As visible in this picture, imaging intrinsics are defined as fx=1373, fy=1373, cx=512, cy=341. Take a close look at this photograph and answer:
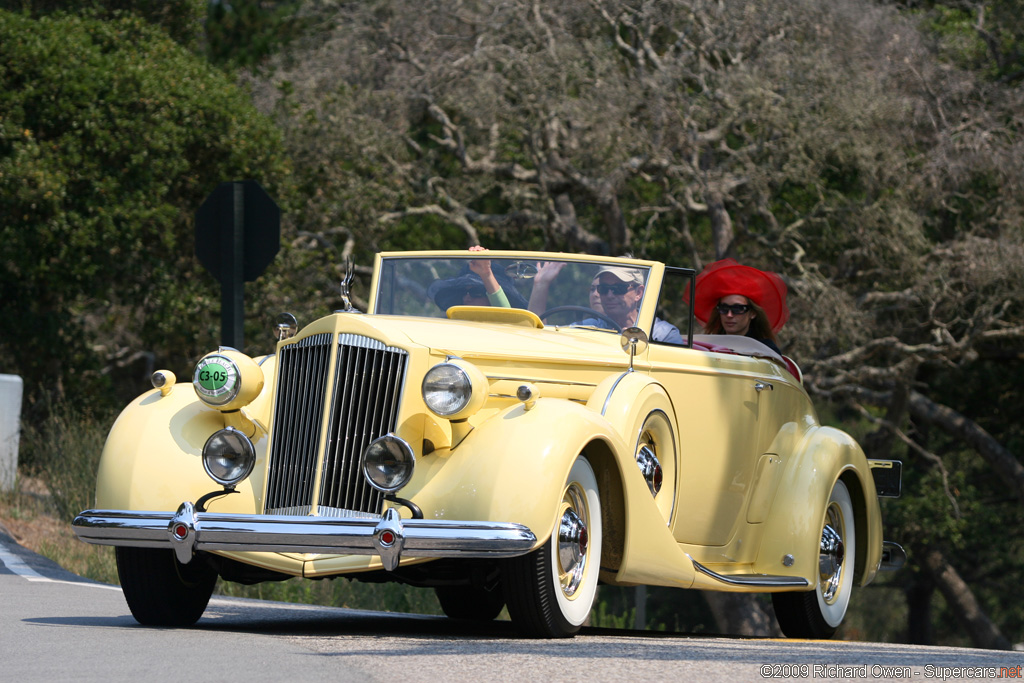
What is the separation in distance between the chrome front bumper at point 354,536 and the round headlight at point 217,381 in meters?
0.80

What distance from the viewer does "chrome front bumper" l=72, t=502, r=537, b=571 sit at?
17.1 feet

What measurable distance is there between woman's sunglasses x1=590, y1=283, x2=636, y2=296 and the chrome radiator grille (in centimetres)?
167

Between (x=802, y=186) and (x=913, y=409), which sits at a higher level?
(x=802, y=186)

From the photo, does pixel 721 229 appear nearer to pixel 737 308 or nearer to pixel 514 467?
pixel 737 308

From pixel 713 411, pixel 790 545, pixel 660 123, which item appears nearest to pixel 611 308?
pixel 713 411

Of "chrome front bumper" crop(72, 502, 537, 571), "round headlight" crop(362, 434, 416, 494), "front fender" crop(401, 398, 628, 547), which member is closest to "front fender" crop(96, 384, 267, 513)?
"chrome front bumper" crop(72, 502, 537, 571)

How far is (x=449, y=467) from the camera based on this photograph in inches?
221

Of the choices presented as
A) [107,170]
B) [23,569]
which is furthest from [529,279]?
[107,170]

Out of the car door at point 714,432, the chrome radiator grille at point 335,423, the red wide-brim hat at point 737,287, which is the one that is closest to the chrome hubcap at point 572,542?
the chrome radiator grille at point 335,423

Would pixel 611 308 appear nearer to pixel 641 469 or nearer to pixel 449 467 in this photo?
pixel 641 469

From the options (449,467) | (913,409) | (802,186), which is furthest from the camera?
(913,409)

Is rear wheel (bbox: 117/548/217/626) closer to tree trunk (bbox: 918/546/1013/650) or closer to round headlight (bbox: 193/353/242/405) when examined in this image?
round headlight (bbox: 193/353/242/405)

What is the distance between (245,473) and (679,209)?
11.1 metres

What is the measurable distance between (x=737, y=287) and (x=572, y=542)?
3.65m
